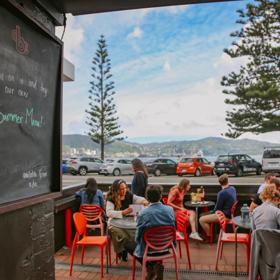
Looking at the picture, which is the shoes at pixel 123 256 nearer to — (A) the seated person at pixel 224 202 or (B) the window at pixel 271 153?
(A) the seated person at pixel 224 202

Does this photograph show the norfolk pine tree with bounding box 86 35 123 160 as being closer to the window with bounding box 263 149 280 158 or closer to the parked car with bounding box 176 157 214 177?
the parked car with bounding box 176 157 214 177

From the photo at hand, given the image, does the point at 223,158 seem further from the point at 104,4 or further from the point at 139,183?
the point at 104,4

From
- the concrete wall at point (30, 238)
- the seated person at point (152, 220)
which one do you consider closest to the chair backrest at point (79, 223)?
the seated person at point (152, 220)

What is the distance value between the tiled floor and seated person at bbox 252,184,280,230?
0.90 m

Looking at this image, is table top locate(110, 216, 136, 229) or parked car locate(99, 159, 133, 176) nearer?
table top locate(110, 216, 136, 229)

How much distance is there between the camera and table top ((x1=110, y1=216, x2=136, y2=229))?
3.88 m

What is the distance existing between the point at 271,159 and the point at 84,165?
11007mm

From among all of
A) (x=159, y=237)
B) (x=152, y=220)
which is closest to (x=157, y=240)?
(x=159, y=237)

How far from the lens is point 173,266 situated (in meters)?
4.29

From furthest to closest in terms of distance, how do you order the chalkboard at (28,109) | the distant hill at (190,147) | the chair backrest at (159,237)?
the distant hill at (190,147), the chair backrest at (159,237), the chalkboard at (28,109)

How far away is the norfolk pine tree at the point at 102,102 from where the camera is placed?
25266 millimetres

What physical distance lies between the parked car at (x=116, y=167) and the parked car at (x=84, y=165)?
896mm

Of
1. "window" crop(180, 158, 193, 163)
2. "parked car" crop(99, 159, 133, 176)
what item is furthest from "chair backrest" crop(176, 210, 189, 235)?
"parked car" crop(99, 159, 133, 176)

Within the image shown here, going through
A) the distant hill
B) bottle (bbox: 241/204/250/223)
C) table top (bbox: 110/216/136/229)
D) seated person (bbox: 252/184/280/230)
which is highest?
the distant hill
